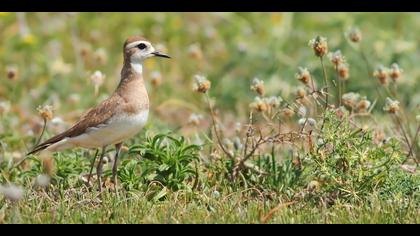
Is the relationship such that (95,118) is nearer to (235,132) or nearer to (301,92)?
(301,92)

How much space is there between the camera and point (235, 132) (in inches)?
307

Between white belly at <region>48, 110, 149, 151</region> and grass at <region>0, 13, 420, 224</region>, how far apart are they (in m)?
0.13

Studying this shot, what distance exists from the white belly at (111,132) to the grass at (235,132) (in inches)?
5.1

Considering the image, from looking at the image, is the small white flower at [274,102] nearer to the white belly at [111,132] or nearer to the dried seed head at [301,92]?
the dried seed head at [301,92]

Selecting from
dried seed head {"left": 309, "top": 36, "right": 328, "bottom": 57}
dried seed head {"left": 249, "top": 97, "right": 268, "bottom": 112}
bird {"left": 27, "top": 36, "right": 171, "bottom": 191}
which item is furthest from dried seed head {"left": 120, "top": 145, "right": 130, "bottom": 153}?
dried seed head {"left": 309, "top": 36, "right": 328, "bottom": 57}

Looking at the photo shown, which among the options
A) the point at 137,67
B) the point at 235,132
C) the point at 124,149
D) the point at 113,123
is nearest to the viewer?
the point at 113,123

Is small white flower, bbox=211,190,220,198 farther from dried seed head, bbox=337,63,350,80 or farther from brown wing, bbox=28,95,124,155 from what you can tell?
dried seed head, bbox=337,63,350,80

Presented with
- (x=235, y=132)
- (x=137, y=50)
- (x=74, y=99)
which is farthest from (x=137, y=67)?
(x=74, y=99)

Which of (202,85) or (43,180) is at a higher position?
(202,85)

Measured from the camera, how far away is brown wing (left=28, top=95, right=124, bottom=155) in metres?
6.56

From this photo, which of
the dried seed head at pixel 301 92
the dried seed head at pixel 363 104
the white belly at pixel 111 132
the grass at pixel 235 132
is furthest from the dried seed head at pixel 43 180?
the dried seed head at pixel 363 104

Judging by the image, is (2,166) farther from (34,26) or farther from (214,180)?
(34,26)

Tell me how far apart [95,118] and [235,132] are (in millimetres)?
1500
